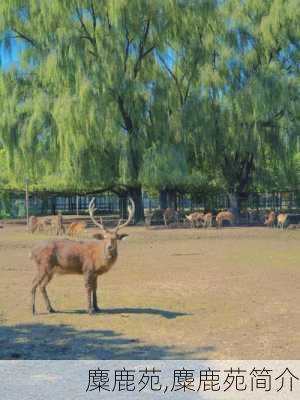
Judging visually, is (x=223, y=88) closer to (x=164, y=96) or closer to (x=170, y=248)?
(x=164, y=96)

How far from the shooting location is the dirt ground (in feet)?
18.4

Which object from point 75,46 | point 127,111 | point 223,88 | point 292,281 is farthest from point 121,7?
point 292,281

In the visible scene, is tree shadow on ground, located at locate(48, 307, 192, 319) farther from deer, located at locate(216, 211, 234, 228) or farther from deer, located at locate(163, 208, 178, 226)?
deer, located at locate(163, 208, 178, 226)

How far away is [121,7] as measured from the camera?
81.1ft

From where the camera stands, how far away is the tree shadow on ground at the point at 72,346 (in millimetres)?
Answer: 5409

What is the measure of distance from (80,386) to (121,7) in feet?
73.8

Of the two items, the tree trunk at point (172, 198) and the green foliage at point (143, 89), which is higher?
the green foliage at point (143, 89)

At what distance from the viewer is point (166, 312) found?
730cm

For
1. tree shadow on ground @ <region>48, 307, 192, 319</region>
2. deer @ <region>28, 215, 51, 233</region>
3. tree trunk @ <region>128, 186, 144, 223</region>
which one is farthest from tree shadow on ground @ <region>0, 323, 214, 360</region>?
tree trunk @ <region>128, 186, 144, 223</region>

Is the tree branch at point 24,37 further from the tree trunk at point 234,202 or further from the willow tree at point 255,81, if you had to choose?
the tree trunk at point 234,202

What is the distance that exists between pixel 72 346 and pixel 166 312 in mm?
1794

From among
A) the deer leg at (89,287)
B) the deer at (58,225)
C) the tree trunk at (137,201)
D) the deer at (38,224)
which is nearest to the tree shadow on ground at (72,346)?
the deer leg at (89,287)

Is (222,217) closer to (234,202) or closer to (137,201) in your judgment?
(137,201)

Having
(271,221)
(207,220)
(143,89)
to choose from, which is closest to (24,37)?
(143,89)
